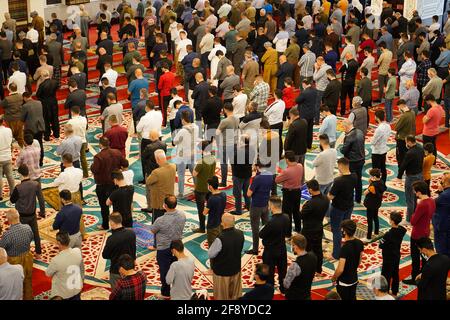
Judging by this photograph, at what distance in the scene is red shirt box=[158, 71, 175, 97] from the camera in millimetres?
15031

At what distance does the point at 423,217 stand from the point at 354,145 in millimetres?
2327

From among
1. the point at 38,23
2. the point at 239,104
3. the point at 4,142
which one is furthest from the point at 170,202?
the point at 38,23

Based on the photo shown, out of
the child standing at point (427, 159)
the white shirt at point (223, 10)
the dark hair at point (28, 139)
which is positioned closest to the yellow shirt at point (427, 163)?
the child standing at point (427, 159)

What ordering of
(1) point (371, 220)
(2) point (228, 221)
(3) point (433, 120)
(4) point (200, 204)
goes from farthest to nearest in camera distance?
(3) point (433, 120) < (4) point (200, 204) < (1) point (371, 220) < (2) point (228, 221)

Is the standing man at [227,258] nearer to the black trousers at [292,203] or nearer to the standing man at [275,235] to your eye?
the standing man at [275,235]

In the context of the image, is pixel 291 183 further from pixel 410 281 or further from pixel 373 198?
pixel 410 281

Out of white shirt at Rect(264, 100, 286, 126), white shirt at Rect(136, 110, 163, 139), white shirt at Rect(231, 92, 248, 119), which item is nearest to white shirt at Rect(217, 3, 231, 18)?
white shirt at Rect(231, 92, 248, 119)

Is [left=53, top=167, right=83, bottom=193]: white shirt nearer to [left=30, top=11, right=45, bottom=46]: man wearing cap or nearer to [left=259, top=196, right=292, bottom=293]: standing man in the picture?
[left=259, top=196, right=292, bottom=293]: standing man

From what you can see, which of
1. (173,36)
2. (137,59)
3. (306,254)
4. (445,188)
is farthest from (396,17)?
(306,254)

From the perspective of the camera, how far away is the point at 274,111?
13211 millimetres

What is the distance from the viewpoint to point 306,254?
8367 mm

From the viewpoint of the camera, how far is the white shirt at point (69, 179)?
1051 cm

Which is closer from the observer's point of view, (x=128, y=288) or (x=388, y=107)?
(x=128, y=288)

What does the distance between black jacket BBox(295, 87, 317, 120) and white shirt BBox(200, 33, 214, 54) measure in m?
4.52
